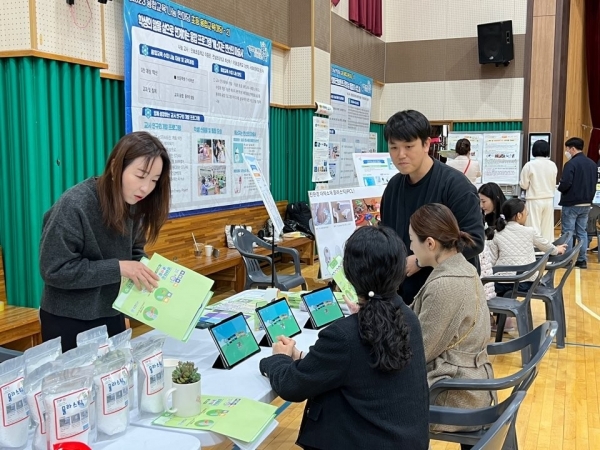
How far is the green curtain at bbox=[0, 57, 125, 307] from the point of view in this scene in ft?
12.4

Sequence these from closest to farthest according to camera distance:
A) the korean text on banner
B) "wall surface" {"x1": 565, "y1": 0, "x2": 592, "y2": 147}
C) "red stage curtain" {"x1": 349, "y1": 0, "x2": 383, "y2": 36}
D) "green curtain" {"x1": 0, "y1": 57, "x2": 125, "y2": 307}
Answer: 1. "green curtain" {"x1": 0, "y1": 57, "x2": 125, "y2": 307}
2. the korean text on banner
3. "red stage curtain" {"x1": 349, "y1": 0, "x2": 383, "y2": 36}
4. "wall surface" {"x1": 565, "y1": 0, "x2": 592, "y2": 147}

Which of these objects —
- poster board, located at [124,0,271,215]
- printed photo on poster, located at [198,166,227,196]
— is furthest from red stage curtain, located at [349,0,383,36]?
printed photo on poster, located at [198,166,227,196]

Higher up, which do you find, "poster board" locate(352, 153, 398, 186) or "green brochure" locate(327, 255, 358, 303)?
"poster board" locate(352, 153, 398, 186)

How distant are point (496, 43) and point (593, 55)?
13.4 feet

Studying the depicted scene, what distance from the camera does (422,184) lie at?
2.49m

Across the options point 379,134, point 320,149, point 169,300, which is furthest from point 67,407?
point 379,134

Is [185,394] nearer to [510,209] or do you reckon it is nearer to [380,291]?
[380,291]

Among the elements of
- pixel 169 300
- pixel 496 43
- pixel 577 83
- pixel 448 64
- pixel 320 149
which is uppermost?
pixel 496 43

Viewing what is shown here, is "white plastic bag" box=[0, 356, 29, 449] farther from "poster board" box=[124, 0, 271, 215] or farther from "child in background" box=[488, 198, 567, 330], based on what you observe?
"child in background" box=[488, 198, 567, 330]

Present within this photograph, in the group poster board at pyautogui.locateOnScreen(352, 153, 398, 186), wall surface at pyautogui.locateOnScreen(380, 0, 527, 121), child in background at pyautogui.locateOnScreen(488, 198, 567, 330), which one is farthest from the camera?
wall surface at pyautogui.locateOnScreen(380, 0, 527, 121)

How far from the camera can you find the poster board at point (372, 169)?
478 centimetres

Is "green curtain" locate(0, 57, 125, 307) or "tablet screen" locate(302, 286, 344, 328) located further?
"green curtain" locate(0, 57, 125, 307)

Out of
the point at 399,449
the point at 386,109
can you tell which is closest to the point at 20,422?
the point at 399,449

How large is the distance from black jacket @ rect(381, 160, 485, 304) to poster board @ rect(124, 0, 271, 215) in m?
2.88
